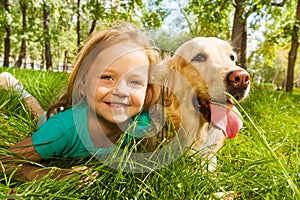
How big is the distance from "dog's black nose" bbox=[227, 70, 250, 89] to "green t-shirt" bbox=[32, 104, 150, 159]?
592mm

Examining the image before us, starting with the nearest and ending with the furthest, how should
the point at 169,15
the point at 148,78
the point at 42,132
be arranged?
1. the point at 42,132
2. the point at 148,78
3. the point at 169,15

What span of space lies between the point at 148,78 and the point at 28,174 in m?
1.03

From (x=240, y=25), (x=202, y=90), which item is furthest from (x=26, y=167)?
(x=240, y=25)

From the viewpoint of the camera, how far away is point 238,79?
197cm

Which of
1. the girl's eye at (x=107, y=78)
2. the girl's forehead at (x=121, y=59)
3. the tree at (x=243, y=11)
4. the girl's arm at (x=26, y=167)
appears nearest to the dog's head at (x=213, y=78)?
the girl's forehead at (x=121, y=59)

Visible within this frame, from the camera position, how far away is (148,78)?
2221mm

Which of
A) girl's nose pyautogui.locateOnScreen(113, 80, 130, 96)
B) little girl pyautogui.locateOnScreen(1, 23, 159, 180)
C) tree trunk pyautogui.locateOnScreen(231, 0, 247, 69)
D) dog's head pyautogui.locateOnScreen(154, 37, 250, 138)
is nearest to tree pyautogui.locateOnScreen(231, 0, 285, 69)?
tree trunk pyautogui.locateOnScreen(231, 0, 247, 69)

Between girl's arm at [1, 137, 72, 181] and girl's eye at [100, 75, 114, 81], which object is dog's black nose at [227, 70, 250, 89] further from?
girl's arm at [1, 137, 72, 181]

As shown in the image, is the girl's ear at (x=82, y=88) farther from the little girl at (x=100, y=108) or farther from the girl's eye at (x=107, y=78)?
the girl's eye at (x=107, y=78)

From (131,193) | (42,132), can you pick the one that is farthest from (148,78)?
(131,193)

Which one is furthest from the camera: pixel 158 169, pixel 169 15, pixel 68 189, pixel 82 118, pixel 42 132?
pixel 169 15

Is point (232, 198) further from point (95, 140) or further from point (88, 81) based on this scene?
point (88, 81)

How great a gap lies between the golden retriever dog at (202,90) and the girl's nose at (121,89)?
0.78ft

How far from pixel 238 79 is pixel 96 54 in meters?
0.96
